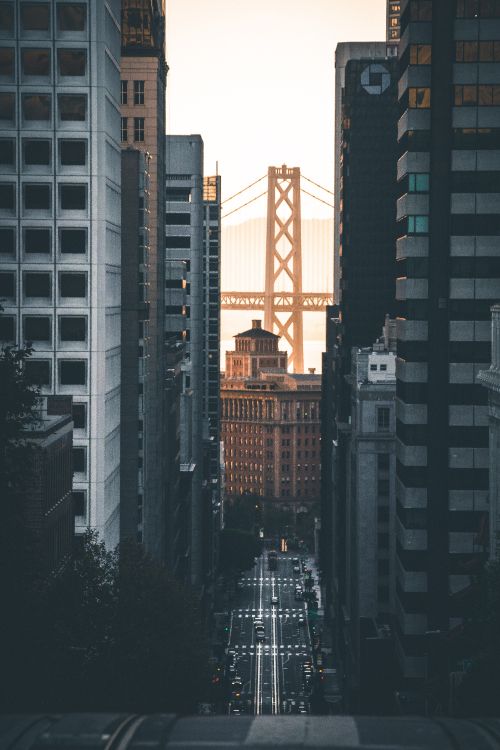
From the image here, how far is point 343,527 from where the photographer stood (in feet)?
422

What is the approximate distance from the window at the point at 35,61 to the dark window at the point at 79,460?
15193mm

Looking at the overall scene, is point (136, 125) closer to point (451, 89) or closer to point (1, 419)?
point (451, 89)

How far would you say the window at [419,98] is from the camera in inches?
2840

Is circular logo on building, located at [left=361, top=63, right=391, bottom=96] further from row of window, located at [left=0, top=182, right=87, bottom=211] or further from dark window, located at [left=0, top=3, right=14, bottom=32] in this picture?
row of window, located at [left=0, top=182, right=87, bottom=211]

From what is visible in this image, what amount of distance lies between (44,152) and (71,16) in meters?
5.53

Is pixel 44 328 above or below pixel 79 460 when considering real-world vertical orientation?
above

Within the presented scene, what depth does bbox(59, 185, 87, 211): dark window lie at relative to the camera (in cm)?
6216

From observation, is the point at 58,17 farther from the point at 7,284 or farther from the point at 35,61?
the point at 7,284

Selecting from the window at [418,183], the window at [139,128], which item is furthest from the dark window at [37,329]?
the window at [139,128]

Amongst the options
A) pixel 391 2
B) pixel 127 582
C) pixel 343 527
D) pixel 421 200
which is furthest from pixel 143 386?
pixel 391 2

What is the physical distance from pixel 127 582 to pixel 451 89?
33300mm

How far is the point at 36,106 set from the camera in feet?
202

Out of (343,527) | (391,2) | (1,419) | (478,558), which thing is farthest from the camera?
(391,2)

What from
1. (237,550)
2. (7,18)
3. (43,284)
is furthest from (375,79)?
(43,284)
